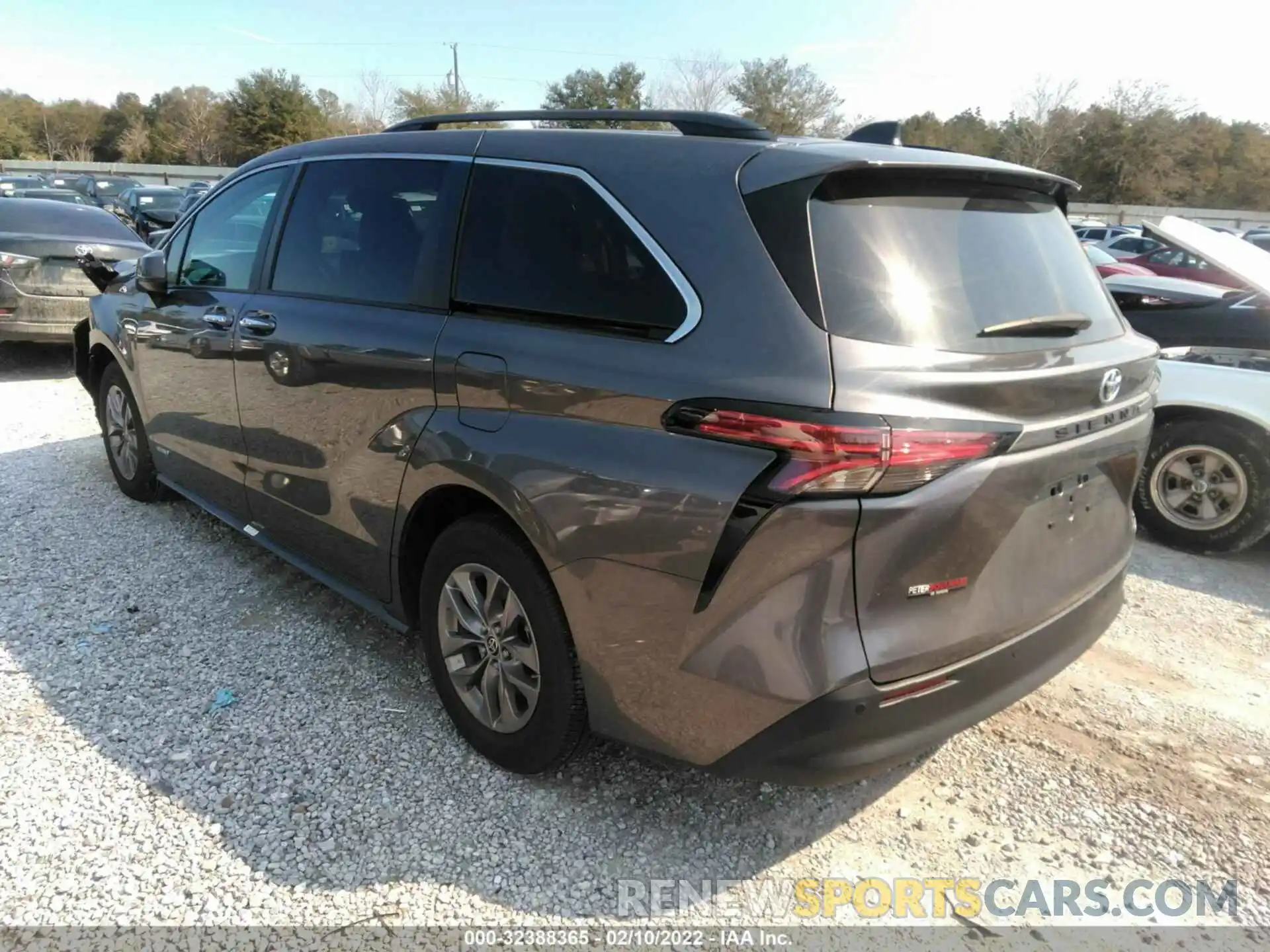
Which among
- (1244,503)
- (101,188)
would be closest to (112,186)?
(101,188)

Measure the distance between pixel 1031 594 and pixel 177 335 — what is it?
3791 mm

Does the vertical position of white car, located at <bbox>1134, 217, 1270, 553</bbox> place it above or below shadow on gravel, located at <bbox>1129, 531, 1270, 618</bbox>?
above

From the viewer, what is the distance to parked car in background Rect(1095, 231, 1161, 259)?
1783 centimetres

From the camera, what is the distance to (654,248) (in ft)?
7.29

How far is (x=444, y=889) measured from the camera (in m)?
2.29

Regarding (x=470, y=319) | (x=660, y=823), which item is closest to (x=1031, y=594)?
(x=660, y=823)

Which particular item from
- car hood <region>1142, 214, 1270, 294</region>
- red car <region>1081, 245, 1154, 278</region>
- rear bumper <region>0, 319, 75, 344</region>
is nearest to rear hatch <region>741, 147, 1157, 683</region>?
car hood <region>1142, 214, 1270, 294</region>

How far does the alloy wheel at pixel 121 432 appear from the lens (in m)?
4.88

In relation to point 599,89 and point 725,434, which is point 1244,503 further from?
point 599,89

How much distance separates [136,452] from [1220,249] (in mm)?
5994

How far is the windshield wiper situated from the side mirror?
3.87 meters

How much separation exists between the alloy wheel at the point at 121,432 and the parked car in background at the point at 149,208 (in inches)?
679

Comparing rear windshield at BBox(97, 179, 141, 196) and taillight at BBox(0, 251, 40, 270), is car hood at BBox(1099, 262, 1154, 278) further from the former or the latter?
rear windshield at BBox(97, 179, 141, 196)

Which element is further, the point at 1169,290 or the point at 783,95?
the point at 783,95
